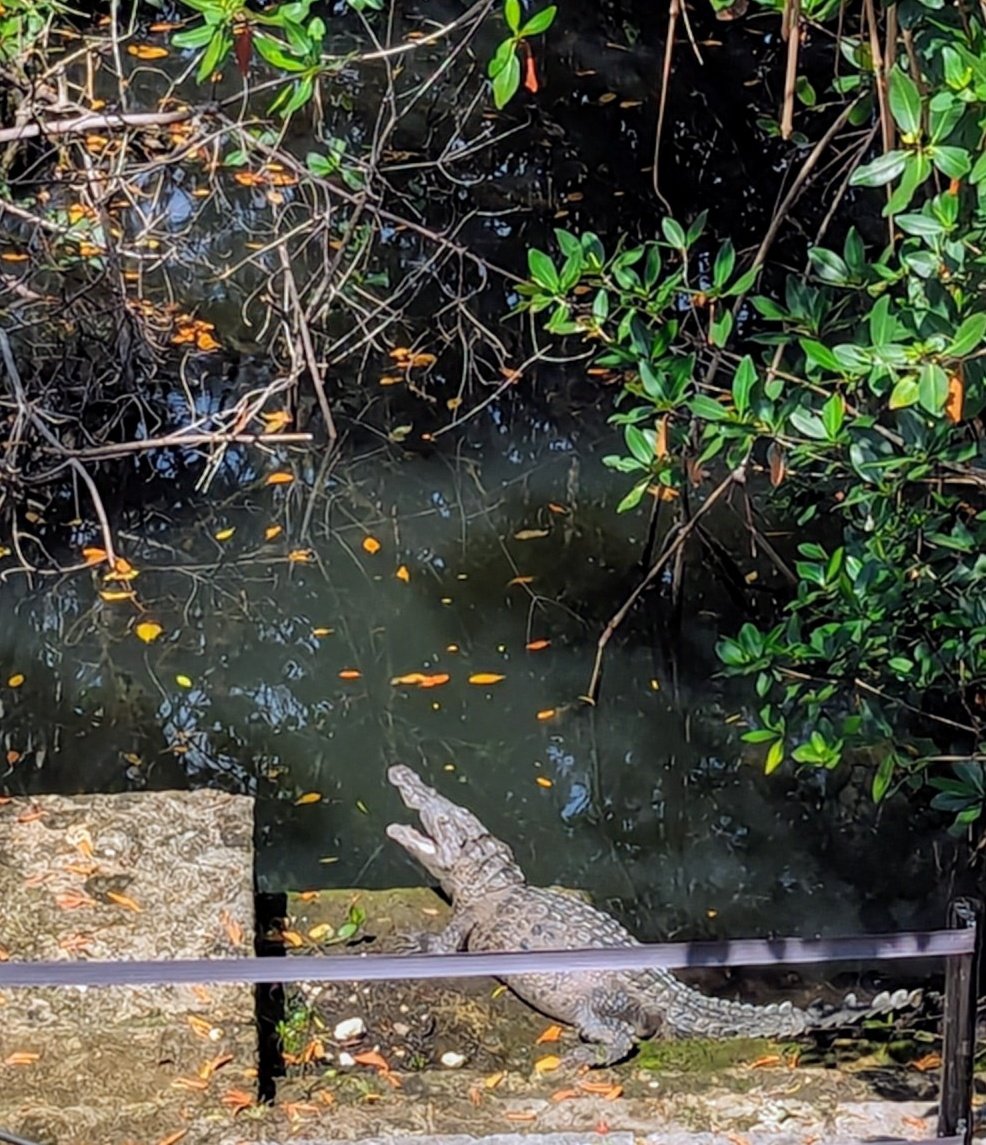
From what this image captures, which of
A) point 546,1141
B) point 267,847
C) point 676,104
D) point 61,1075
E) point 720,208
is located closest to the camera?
point 546,1141

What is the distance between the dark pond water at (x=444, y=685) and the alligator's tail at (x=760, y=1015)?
414 millimetres

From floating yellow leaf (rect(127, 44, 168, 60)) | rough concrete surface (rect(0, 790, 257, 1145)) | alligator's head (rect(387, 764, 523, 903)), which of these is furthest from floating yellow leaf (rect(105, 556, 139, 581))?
floating yellow leaf (rect(127, 44, 168, 60))

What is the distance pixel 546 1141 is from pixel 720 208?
516 centimetres

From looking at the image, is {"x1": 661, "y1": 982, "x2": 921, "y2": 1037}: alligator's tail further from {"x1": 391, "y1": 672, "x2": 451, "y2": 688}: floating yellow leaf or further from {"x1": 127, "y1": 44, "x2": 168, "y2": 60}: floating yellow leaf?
{"x1": 127, "y1": 44, "x2": 168, "y2": 60}: floating yellow leaf

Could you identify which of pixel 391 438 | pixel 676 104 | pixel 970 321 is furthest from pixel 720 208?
pixel 970 321

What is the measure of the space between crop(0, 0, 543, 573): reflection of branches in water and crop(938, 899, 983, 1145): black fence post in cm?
236

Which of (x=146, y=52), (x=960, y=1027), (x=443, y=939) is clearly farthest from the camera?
(x=146, y=52)

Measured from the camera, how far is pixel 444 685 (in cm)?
423

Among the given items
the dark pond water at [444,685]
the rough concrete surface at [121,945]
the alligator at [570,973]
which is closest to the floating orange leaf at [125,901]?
the rough concrete surface at [121,945]

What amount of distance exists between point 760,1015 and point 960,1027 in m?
1.48

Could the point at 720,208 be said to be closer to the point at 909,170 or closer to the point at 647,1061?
the point at 647,1061

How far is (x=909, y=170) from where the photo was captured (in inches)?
64.4

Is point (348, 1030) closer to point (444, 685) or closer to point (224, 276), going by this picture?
point (444, 685)

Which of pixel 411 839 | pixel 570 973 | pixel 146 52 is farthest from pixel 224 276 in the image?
pixel 146 52
